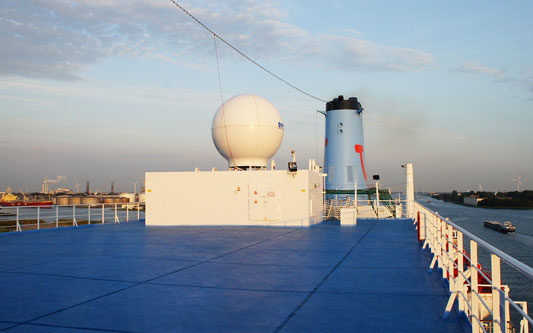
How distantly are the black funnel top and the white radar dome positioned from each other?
958 cm

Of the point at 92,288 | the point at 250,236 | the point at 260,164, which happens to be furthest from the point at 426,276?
the point at 260,164

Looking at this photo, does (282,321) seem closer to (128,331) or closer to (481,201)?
(128,331)

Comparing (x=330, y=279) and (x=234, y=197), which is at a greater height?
(x=234, y=197)

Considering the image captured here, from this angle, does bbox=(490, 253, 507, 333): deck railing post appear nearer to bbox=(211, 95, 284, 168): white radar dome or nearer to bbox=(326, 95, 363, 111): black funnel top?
bbox=(211, 95, 284, 168): white radar dome

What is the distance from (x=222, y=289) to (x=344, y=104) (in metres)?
23.8

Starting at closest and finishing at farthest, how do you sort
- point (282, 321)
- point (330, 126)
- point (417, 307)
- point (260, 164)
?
point (282, 321), point (417, 307), point (260, 164), point (330, 126)

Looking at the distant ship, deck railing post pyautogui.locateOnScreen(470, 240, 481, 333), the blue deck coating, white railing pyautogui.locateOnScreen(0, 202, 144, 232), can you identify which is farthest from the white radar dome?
the distant ship

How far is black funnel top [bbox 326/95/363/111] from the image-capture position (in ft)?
92.2

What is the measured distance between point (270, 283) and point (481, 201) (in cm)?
14256

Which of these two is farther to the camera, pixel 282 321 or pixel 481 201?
pixel 481 201

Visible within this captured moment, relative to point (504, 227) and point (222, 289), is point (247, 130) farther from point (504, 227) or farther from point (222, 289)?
point (504, 227)

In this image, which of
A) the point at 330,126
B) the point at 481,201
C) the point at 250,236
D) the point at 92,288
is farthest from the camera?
the point at 481,201

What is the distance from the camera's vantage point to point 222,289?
Answer: 599 cm

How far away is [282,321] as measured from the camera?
4.45m
